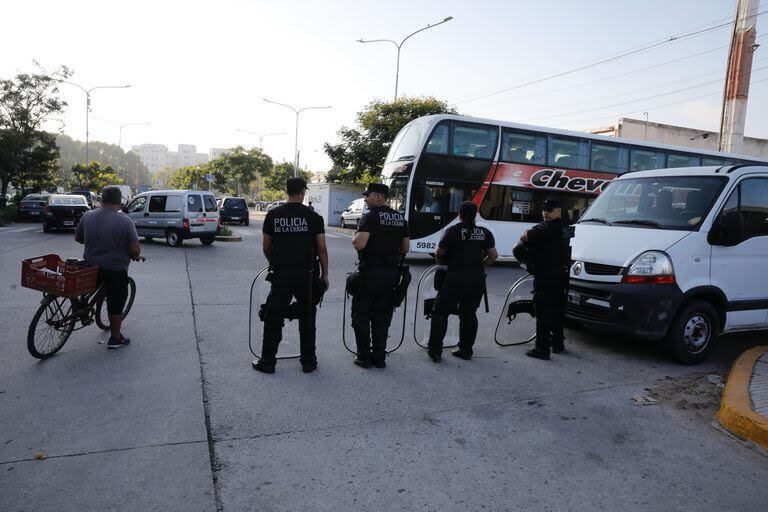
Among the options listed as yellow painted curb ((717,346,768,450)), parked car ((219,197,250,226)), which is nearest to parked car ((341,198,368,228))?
parked car ((219,197,250,226))

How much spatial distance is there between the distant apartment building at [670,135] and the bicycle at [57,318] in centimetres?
3417

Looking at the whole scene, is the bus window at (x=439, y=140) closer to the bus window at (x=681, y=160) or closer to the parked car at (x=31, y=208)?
the bus window at (x=681, y=160)

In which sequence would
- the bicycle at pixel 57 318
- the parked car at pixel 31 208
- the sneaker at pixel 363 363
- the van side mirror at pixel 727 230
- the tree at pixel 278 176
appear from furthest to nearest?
the tree at pixel 278 176 < the parked car at pixel 31 208 < the van side mirror at pixel 727 230 < the sneaker at pixel 363 363 < the bicycle at pixel 57 318

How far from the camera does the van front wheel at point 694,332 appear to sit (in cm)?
564

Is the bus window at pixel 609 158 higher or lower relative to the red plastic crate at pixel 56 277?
higher

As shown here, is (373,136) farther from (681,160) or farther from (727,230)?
(727,230)

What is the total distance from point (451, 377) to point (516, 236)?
10631mm

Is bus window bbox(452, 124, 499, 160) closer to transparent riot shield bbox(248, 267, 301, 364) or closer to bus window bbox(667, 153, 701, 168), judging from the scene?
bus window bbox(667, 153, 701, 168)

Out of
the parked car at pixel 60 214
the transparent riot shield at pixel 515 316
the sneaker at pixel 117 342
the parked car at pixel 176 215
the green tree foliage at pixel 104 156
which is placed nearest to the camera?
the sneaker at pixel 117 342

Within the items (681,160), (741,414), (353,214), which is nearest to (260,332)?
(741,414)

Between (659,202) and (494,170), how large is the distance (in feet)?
26.8

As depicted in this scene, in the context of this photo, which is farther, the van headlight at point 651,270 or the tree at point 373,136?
the tree at point 373,136

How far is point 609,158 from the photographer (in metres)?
15.5

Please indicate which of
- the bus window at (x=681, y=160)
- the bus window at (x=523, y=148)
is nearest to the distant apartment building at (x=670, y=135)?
the bus window at (x=681, y=160)
